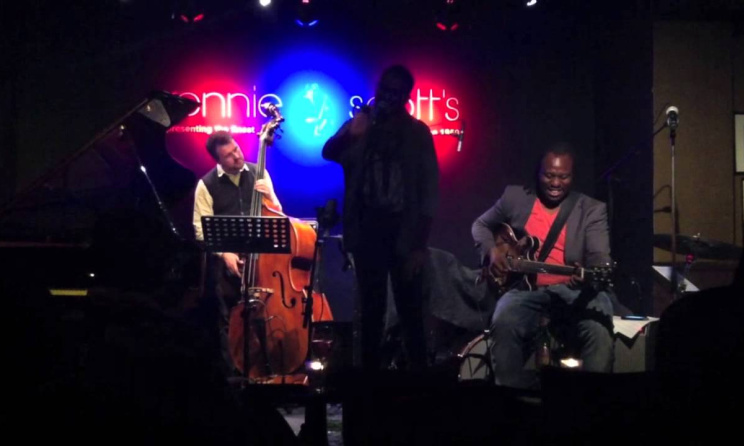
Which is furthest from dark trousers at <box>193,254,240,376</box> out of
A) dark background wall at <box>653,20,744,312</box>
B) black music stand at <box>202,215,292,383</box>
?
dark background wall at <box>653,20,744,312</box>

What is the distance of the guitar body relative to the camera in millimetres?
5371

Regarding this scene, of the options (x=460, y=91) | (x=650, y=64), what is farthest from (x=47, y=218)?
(x=650, y=64)

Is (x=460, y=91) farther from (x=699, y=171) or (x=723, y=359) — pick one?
(x=723, y=359)

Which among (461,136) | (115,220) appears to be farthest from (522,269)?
(461,136)

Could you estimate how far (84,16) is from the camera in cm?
→ 809

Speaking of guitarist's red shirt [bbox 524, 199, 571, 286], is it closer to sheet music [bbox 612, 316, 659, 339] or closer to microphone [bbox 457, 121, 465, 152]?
sheet music [bbox 612, 316, 659, 339]

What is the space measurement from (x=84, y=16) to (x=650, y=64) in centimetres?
556

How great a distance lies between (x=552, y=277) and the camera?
213 inches

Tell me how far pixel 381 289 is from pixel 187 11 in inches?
173

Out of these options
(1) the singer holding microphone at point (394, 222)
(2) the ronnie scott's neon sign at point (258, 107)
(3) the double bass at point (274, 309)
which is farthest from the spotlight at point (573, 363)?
(2) the ronnie scott's neon sign at point (258, 107)

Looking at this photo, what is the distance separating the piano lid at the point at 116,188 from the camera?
465 cm

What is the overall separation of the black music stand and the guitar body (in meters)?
1.53

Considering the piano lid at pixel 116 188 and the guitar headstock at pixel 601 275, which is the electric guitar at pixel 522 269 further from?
the piano lid at pixel 116 188

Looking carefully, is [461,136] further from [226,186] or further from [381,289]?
[381,289]
